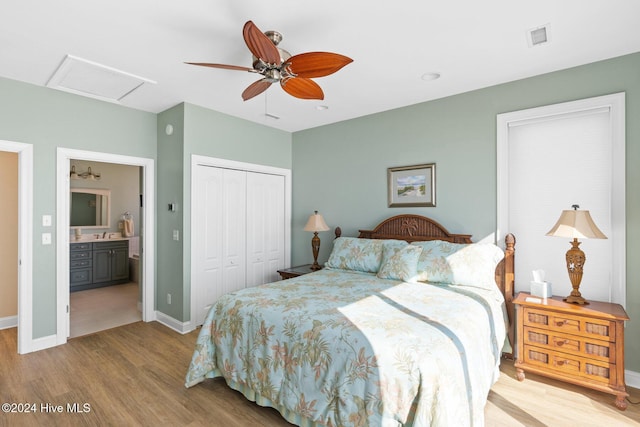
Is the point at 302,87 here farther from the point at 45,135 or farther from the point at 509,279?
the point at 45,135

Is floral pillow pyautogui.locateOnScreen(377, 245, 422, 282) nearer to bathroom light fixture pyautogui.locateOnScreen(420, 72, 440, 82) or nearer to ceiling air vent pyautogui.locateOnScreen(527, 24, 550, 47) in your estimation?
bathroom light fixture pyautogui.locateOnScreen(420, 72, 440, 82)

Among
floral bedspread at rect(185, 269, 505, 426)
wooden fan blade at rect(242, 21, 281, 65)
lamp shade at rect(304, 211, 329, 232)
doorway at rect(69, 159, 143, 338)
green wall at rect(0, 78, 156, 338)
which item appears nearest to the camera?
floral bedspread at rect(185, 269, 505, 426)

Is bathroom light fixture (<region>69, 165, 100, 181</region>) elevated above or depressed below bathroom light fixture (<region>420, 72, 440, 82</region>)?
below

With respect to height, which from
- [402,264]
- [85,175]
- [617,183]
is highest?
[85,175]

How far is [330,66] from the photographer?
6.83ft

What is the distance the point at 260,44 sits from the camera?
1895 mm

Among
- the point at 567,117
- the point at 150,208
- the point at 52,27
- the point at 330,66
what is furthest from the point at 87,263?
the point at 567,117

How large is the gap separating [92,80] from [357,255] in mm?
3129

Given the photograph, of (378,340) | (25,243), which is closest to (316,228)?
(378,340)

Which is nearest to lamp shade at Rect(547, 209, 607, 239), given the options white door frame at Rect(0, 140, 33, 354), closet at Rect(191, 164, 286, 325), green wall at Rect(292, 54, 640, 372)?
green wall at Rect(292, 54, 640, 372)

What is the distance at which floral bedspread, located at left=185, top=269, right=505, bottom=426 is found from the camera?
5.34 ft

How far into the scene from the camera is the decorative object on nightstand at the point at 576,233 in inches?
98.3

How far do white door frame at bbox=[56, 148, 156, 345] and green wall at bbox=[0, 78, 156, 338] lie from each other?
50 millimetres

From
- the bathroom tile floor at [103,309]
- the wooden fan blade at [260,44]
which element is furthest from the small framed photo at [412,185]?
the bathroom tile floor at [103,309]
